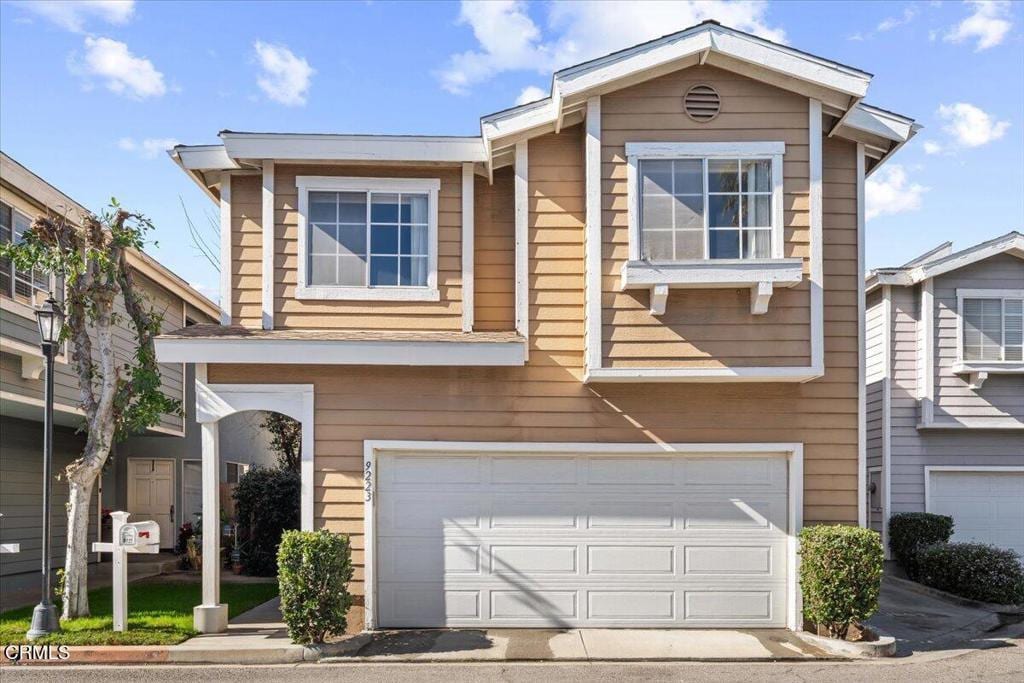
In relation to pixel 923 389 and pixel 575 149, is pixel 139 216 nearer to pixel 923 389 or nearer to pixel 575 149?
pixel 575 149

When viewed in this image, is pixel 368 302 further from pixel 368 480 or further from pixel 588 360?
pixel 588 360

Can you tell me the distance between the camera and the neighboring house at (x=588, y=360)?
10.7 m

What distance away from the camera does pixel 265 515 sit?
16.7m

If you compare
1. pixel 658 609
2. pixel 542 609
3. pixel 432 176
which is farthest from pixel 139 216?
pixel 658 609

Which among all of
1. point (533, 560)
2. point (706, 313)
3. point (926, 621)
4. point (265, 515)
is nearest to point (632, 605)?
Answer: point (533, 560)

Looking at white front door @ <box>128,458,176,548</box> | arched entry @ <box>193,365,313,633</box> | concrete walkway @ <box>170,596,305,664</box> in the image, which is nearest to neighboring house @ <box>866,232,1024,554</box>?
arched entry @ <box>193,365,313,633</box>

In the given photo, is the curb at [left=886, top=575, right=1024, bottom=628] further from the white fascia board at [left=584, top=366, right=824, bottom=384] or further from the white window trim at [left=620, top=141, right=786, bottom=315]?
the white window trim at [left=620, top=141, right=786, bottom=315]

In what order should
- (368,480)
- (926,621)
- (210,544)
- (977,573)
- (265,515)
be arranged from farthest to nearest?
(265,515), (977,573), (926,621), (368,480), (210,544)

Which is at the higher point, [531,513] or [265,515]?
[531,513]

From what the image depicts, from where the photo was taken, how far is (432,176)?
38.1 ft

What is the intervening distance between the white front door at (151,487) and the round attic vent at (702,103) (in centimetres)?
1535

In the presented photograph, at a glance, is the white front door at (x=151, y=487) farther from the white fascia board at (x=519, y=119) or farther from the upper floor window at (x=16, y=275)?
the white fascia board at (x=519, y=119)

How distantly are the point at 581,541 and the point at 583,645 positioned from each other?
4.20 feet

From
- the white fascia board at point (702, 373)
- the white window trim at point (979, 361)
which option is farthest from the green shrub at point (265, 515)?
the white window trim at point (979, 361)
